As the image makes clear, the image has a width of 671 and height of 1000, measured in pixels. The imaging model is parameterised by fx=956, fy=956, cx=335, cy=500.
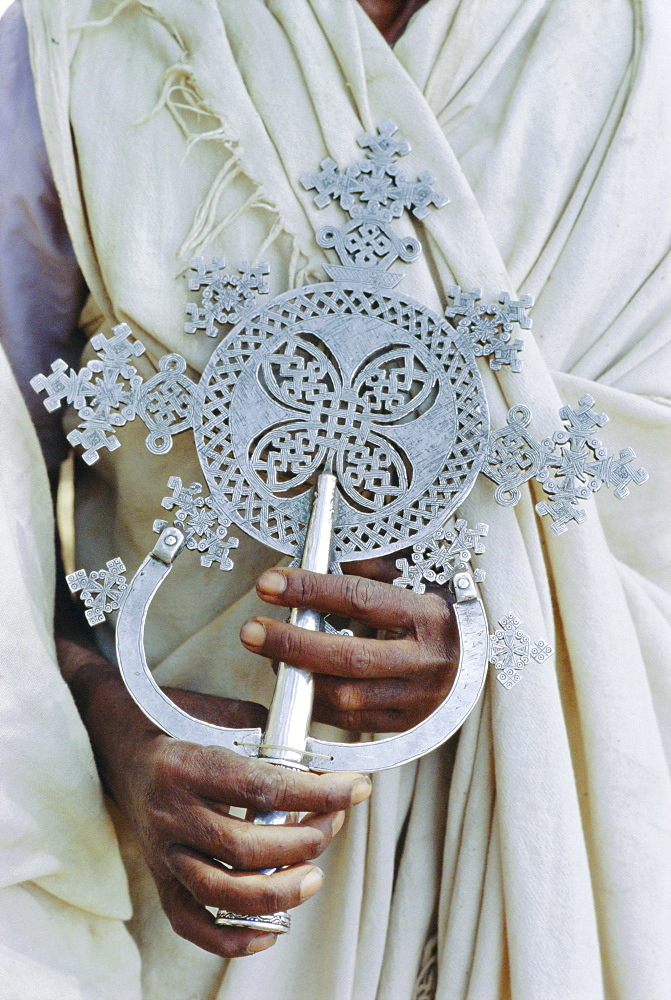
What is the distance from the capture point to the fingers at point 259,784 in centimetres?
71

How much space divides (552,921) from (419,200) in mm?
670

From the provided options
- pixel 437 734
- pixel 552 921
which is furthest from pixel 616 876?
pixel 437 734

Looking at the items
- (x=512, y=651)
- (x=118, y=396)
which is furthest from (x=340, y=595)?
(x=118, y=396)

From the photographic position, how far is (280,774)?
71 centimetres

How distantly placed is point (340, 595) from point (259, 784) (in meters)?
0.16

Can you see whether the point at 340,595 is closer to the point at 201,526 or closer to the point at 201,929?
the point at 201,526

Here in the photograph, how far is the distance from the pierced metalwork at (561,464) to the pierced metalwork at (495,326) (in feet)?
0.20

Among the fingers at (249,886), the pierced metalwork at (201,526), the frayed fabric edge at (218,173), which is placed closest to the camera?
the fingers at (249,886)

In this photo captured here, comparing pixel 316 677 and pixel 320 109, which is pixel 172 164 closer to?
pixel 320 109

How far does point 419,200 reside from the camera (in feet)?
3.02

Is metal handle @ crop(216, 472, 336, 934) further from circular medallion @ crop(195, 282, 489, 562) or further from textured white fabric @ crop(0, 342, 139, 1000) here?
textured white fabric @ crop(0, 342, 139, 1000)

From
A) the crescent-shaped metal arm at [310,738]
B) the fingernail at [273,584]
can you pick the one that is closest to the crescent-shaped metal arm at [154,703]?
the crescent-shaped metal arm at [310,738]

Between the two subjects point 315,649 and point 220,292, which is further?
point 220,292

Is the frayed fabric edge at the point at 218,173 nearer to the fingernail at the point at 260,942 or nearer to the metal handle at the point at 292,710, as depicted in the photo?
the metal handle at the point at 292,710
